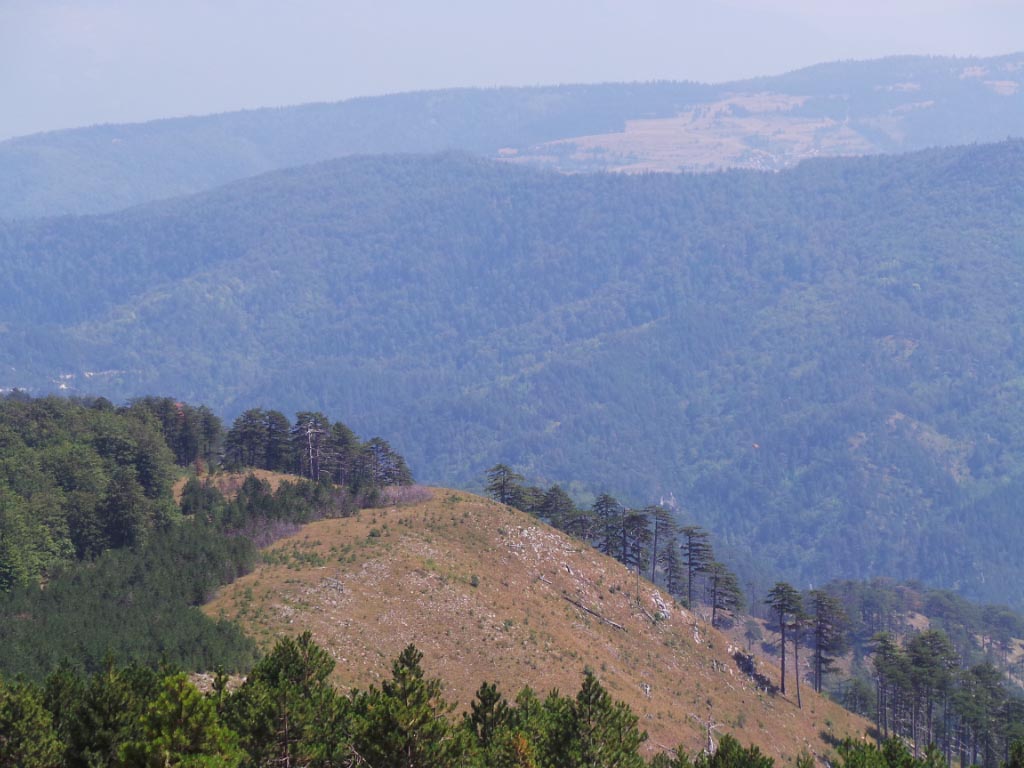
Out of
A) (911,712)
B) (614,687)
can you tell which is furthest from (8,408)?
(911,712)

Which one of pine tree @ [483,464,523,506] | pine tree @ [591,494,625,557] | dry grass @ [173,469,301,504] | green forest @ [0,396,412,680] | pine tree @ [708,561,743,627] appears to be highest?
green forest @ [0,396,412,680]

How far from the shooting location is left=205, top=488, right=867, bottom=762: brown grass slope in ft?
211

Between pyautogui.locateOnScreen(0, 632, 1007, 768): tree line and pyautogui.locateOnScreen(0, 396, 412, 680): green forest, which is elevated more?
pyautogui.locateOnScreen(0, 632, 1007, 768): tree line

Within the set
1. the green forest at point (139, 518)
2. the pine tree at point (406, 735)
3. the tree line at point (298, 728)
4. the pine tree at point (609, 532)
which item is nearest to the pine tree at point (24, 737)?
the tree line at point (298, 728)

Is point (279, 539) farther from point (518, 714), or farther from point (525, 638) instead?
point (518, 714)

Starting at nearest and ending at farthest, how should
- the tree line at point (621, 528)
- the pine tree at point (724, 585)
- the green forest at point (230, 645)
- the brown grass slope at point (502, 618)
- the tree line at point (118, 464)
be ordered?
1. the green forest at point (230, 645)
2. the brown grass slope at point (502, 618)
3. the tree line at point (118, 464)
4. the pine tree at point (724, 585)
5. the tree line at point (621, 528)

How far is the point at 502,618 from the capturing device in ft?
235

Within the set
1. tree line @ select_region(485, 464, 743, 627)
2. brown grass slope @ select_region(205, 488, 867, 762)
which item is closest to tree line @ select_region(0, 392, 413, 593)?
brown grass slope @ select_region(205, 488, 867, 762)

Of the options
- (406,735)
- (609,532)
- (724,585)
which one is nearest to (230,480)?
(609,532)

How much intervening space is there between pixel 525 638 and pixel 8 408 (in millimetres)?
56891

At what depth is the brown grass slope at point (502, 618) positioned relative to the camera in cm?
6444

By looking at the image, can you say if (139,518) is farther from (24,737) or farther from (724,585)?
(724,585)

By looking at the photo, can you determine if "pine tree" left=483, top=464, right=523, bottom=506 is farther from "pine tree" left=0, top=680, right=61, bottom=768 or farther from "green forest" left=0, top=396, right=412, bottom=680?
"pine tree" left=0, top=680, right=61, bottom=768

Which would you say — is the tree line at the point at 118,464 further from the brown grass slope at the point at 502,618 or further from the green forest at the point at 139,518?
the brown grass slope at the point at 502,618
